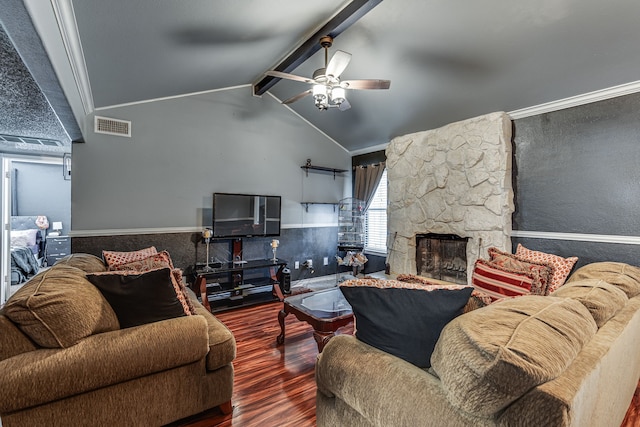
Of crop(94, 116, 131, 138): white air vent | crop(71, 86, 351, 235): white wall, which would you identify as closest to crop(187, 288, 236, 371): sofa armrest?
crop(71, 86, 351, 235): white wall

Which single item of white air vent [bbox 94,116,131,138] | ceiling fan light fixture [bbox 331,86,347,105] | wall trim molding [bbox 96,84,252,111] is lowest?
white air vent [bbox 94,116,131,138]

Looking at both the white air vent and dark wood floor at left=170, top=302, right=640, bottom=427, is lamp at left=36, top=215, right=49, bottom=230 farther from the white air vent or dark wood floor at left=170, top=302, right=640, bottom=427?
dark wood floor at left=170, top=302, right=640, bottom=427

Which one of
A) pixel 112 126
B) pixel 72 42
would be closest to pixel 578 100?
pixel 72 42

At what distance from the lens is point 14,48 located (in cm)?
164

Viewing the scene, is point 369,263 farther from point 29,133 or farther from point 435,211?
point 29,133

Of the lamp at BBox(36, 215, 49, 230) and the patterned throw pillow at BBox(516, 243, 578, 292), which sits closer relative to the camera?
the patterned throw pillow at BBox(516, 243, 578, 292)

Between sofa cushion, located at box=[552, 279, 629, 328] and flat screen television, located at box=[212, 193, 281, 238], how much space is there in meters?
3.69

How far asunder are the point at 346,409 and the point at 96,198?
375 centimetres

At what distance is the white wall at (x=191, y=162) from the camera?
12.0ft

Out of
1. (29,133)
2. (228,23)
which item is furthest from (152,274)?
(29,133)

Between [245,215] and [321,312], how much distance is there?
2.26 m

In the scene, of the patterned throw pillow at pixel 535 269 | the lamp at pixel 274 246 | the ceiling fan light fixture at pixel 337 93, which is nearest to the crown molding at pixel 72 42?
the ceiling fan light fixture at pixel 337 93

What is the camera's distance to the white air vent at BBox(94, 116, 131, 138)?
3.64 m

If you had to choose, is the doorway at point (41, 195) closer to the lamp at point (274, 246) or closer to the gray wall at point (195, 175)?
the gray wall at point (195, 175)
